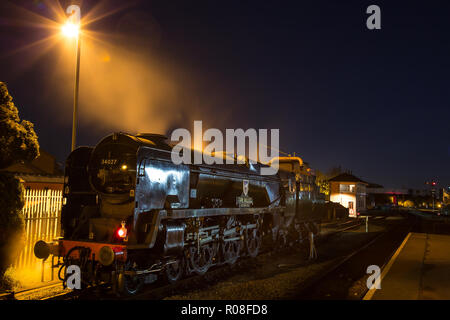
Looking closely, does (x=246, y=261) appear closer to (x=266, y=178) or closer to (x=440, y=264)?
(x=266, y=178)

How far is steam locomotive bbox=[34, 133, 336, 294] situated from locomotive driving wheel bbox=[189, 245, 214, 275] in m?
0.02

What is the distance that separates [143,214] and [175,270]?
80.7 inches

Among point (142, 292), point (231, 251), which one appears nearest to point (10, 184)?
point (142, 292)

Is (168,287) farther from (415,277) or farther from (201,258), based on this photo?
(415,277)

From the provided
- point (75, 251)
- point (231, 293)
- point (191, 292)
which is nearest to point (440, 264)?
point (231, 293)

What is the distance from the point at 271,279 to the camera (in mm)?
8539

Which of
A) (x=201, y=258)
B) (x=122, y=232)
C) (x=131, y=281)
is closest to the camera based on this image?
(x=122, y=232)

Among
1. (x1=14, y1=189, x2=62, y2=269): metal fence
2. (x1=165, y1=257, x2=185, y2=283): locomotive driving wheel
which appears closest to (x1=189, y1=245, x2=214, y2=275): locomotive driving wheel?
(x1=165, y1=257, x2=185, y2=283): locomotive driving wheel

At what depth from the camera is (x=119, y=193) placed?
686 centimetres

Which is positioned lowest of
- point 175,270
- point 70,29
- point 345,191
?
point 175,270

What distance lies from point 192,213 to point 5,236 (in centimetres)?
401

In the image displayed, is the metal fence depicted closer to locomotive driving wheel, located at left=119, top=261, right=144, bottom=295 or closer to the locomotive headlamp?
locomotive driving wheel, located at left=119, top=261, right=144, bottom=295

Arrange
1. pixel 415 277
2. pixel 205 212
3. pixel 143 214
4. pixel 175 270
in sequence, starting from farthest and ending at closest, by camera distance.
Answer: pixel 415 277 → pixel 205 212 → pixel 175 270 → pixel 143 214

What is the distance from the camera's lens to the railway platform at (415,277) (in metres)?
7.07
